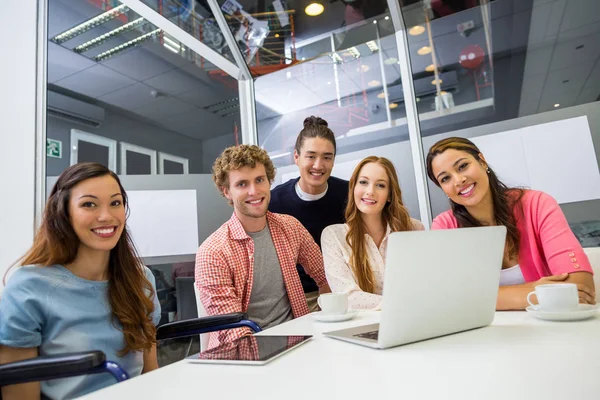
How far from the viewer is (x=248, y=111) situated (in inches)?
136

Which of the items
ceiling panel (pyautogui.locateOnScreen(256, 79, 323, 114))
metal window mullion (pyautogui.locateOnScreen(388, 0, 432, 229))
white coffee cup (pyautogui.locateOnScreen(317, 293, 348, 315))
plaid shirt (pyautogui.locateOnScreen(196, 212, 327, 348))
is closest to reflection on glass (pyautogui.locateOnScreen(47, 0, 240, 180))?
ceiling panel (pyautogui.locateOnScreen(256, 79, 323, 114))

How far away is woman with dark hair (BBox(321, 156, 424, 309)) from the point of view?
5.40ft

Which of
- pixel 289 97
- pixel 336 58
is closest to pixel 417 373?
pixel 336 58

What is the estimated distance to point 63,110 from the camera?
2346 mm

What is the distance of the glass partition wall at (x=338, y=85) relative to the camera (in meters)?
2.27

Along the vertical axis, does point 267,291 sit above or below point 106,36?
below

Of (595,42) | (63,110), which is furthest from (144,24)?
(595,42)

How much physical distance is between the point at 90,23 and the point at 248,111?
4.38 feet

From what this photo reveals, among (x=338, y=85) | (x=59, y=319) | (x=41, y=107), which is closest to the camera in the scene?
(x=59, y=319)

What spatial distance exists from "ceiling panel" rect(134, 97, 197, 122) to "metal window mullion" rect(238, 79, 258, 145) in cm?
44

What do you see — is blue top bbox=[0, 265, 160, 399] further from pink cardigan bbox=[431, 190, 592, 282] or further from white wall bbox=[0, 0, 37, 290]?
pink cardigan bbox=[431, 190, 592, 282]

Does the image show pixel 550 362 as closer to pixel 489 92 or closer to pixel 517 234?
pixel 517 234

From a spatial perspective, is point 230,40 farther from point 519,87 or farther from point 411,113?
point 519,87

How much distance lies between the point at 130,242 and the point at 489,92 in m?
2.26
